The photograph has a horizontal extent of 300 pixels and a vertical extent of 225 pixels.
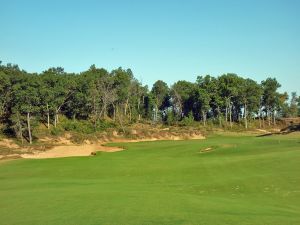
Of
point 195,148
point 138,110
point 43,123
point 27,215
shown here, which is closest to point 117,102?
point 138,110

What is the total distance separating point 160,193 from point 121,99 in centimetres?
9507

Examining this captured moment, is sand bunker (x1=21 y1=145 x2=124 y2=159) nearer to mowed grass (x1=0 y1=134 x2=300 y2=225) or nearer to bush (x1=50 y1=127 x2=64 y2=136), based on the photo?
mowed grass (x1=0 y1=134 x2=300 y2=225)

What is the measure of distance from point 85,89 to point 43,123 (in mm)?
14172

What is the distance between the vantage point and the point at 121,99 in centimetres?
11762

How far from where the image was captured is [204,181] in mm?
29500

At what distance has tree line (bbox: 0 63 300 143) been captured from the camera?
79.4 meters

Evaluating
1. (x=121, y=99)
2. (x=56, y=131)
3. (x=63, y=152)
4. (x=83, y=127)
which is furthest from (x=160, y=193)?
(x=121, y=99)

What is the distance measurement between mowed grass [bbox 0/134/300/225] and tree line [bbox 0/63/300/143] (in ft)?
122

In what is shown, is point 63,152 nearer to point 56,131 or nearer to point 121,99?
point 56,131

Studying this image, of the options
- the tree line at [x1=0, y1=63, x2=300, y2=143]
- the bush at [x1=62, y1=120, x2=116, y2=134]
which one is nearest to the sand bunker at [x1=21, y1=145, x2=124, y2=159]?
the tree line at [x1=0, y1=63, x2=300, y2=143]

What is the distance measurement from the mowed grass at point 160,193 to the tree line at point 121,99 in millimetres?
37219

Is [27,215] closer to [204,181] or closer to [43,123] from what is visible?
[204,181]

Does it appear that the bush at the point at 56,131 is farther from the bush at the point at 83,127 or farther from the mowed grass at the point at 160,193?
the mowed grass at the point at 160,193

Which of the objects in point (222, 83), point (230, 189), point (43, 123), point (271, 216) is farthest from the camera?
point (222, 83)
